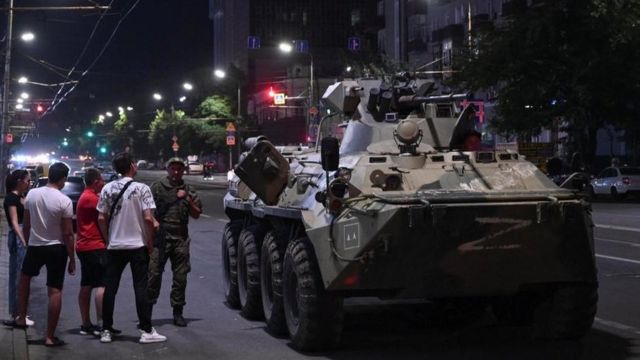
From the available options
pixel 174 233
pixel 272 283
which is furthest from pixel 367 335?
pixel 174 233

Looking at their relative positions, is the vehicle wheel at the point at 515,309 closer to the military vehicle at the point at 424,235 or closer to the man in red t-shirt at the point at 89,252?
the military vehicle at the point at 424,235

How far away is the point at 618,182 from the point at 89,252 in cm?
3478

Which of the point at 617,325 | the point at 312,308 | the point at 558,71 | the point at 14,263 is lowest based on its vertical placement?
the point at 617,325

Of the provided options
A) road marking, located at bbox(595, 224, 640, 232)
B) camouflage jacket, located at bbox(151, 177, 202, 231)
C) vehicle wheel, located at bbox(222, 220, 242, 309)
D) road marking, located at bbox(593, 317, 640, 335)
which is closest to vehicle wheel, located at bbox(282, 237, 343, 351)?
camouflage jacket, located at bbox(151, 177, 202, 231)

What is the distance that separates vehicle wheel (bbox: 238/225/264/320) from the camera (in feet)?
36.4

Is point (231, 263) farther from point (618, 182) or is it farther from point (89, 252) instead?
point (618, 182)

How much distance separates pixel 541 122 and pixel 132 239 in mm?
35054

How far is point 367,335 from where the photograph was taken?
10086 mm

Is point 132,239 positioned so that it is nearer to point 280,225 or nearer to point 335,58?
point 280,225

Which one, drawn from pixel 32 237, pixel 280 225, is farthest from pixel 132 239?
pixel 280 225

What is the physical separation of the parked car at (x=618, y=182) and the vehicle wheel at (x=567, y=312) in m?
31.7

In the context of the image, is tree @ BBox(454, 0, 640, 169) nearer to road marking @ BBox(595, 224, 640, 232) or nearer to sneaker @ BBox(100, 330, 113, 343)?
road marking @ BBox(595, 224, 640, 232)

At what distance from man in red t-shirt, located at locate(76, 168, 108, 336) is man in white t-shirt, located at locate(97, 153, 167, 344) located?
1.01 feet

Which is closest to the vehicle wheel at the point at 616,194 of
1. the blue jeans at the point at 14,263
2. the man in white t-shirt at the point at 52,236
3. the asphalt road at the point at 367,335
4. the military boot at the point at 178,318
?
the asphalt road at the point at 367,335
